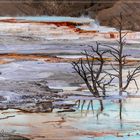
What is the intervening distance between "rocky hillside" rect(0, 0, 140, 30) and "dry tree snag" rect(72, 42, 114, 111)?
67cm

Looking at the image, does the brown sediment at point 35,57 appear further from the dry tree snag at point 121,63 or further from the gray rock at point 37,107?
the gray rock at point 37,107

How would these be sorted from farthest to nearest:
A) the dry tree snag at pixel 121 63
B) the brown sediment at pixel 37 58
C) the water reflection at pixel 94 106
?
the brown sediment at pixel 37 58
the dry tree snag at pixel 121 63
the water reflection at pixel 94 106

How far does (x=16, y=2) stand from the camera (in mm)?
7336

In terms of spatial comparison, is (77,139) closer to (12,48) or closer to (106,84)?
(106,84)

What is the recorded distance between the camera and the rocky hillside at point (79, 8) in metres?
7.01

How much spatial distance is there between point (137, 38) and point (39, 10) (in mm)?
1316

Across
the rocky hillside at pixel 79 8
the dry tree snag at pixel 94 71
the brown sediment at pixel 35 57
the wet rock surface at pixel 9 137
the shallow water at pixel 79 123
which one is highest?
the rocky hillside at pixel 79 8

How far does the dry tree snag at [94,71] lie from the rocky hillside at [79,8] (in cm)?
67

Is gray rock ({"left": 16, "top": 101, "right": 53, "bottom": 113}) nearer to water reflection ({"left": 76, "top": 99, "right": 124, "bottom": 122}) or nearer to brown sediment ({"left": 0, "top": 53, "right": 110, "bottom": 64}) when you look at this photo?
water reflection ({"left": 76, "top": 99, "right": 124, "bottom": 122})

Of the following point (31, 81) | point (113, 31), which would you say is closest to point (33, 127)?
point (31, 81)

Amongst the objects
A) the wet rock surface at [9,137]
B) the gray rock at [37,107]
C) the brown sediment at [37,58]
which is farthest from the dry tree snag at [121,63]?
the wet rock surface at [9,137]

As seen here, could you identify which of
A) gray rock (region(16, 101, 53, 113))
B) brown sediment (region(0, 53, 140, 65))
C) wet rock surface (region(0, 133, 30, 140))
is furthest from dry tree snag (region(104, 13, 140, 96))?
wet rock surface (region(0, 133, 30, 140))

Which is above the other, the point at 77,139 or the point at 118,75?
the point at 118,75

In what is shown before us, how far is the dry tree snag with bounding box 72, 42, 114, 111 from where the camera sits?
5.54 metres
